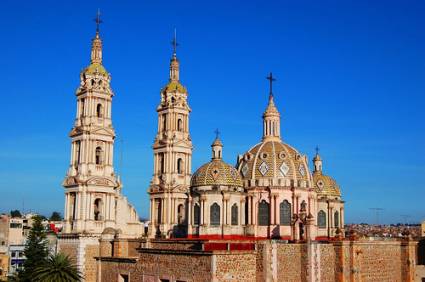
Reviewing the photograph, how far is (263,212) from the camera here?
43.4 meters

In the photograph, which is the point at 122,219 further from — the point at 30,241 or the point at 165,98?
the point at 165,98

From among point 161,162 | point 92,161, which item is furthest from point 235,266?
point 161,162

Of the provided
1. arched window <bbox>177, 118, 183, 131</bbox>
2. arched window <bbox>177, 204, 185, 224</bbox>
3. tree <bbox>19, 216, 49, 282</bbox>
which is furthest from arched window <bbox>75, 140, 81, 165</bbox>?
arched window <bbox>177, 204, 185, 224</bbox>

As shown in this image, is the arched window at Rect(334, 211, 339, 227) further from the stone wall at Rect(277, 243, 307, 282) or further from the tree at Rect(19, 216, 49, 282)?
the tree at Rect(19, 216, 49, 282)

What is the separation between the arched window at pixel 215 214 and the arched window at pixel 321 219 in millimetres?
11052

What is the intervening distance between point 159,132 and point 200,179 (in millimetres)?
13658

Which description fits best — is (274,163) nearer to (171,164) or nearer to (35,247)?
(171,164)

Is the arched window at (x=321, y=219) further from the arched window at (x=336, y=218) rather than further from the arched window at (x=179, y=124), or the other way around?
the arched window at (x=179, y=124)

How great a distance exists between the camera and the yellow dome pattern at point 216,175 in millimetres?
41709

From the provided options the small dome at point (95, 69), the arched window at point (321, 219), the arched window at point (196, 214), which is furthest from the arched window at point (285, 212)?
the small dome at point (95, 69)

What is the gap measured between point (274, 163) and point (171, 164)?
12.0 meters

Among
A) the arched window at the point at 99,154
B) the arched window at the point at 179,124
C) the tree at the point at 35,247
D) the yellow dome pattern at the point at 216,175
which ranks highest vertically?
the arched window at the point at 179,124

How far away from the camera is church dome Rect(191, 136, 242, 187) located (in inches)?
1641

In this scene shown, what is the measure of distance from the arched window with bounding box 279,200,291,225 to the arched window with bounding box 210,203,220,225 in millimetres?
5058
